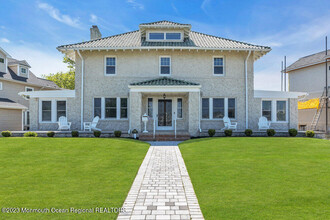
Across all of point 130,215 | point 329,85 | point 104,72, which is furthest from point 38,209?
point 329,85

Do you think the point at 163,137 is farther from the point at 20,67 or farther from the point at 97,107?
the point at 20,67

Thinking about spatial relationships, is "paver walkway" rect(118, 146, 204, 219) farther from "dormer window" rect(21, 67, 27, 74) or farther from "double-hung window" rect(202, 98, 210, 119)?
"dormer window" rect(21, 67, 27, 74)

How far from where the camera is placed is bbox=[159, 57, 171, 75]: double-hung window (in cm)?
1761

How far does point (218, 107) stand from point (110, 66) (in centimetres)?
943

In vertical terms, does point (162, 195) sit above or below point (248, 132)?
below

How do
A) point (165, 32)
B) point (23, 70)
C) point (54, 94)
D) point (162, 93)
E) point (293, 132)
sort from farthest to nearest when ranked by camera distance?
point (23, 70)
point (165, 32)
point (54, 94)
point (162, 93)
point (293, 132)

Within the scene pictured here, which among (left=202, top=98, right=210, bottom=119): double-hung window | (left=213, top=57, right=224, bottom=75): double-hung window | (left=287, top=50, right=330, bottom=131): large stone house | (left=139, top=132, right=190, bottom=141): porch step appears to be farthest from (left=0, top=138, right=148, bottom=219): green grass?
(left=287, top=50, right=330, bottom=131): large stone house

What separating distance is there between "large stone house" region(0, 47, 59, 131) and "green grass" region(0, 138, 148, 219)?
14.2m

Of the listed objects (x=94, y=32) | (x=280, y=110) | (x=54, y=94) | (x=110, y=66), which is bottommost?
(x=280, y=110)

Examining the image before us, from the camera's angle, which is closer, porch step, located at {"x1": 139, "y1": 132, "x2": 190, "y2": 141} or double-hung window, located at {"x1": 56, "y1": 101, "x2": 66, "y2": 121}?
porch step, located at {"x1": 139, "y1": 132, "x2": 190, "y2": 141}

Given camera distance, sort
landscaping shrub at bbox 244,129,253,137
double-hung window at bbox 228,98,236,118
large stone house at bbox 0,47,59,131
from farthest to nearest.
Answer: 1. large stone house at bbox 0,47,59,131
2. double-hung window at bbox 228,98,236,118
3. landscaping shrub at bbox 244,129,253,137

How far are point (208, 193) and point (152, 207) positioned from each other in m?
1.40

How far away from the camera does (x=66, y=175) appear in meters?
6.33

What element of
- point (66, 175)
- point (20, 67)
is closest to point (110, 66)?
point (66, 175)
